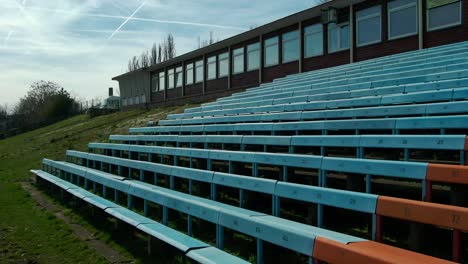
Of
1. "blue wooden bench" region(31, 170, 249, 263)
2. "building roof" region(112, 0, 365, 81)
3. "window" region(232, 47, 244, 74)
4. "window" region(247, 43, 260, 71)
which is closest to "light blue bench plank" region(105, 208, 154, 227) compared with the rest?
"blue wooden bench" region(31, 170, 249, 263)

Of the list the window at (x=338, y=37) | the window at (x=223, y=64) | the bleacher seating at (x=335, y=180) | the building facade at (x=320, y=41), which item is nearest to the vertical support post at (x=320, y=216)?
the bleacher seating at (x=335, y=180)

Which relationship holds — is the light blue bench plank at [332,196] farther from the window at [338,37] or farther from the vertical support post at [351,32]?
the window at [338,37]

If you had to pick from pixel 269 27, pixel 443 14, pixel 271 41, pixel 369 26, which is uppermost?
pixel 269 27

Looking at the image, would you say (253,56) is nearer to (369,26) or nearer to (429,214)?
(369,26)

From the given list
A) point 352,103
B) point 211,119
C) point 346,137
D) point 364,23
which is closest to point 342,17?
point 364,23

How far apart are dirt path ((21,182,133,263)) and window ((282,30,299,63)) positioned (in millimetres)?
11769

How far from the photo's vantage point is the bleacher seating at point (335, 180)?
9.38 ft

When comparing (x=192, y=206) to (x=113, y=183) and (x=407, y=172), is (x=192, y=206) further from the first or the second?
(x=113, y=183)

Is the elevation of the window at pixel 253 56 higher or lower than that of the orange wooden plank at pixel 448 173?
higher

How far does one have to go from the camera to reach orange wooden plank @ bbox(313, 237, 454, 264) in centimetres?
224

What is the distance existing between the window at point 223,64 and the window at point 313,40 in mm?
5766

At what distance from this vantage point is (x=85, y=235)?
17.3 feet

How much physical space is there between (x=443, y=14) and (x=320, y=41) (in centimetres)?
472

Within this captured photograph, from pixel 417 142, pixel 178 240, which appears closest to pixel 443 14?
pixel 417 142
